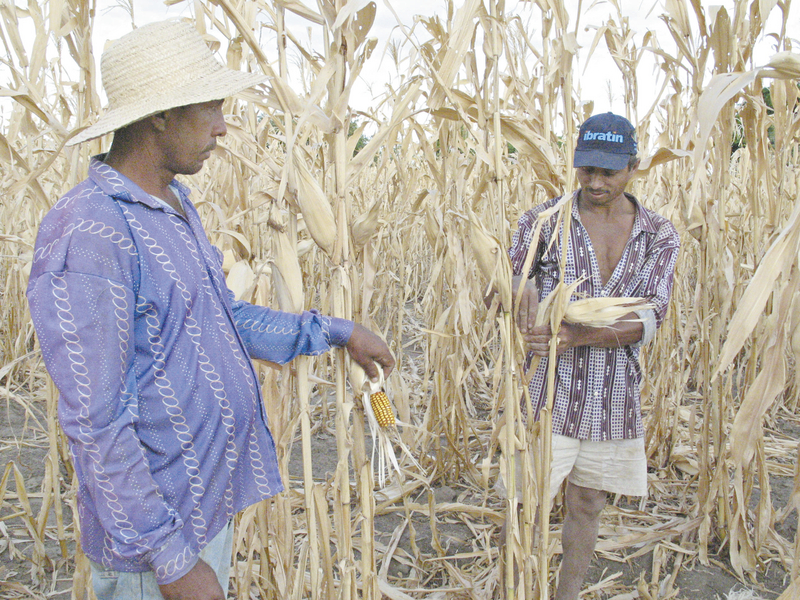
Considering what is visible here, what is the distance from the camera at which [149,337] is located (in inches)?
37.8

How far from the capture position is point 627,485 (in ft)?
5.76

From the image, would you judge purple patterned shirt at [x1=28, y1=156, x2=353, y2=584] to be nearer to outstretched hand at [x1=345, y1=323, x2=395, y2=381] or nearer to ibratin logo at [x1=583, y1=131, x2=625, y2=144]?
outstretched hand at [x1=345, y1=323, x2=395, y2=381]

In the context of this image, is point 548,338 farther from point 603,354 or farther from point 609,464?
point 609,464

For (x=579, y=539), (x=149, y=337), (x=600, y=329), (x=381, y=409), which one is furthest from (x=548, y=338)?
(x=149, y=337)

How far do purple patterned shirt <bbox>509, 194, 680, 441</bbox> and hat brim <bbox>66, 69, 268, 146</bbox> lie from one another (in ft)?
3.15

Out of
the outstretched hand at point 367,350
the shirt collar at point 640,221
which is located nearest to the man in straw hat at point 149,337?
the outstretched hand at point 367,350

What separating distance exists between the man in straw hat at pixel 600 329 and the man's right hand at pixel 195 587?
1.01 meters

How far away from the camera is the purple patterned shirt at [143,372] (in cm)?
86

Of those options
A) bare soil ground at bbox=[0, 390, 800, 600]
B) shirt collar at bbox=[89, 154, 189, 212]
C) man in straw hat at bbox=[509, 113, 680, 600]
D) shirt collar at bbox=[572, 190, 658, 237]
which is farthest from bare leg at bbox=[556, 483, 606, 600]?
shirt collar at bbox=[89, 154, 189, 212]

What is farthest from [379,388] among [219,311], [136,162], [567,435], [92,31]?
[92,31]

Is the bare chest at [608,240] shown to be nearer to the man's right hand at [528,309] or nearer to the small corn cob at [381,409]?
the man's right hand at [528,309]

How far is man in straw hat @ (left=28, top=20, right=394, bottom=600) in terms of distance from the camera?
2.85 ft

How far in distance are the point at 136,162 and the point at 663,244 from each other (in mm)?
1389

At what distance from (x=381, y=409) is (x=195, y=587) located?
0.46 m
